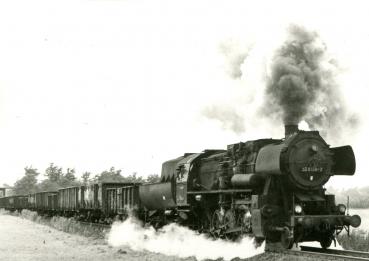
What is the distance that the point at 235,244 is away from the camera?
46.2 ft

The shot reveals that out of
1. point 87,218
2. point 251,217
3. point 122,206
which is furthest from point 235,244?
point 87,218

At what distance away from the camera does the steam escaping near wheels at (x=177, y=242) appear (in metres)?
13.8

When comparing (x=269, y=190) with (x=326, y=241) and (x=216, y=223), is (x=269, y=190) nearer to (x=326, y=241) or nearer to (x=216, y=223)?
(x=326, y=241)

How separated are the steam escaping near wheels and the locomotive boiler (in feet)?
1.38

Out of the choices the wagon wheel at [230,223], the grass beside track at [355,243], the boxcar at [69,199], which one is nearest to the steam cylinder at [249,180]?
the wagon wheel at [230,223]

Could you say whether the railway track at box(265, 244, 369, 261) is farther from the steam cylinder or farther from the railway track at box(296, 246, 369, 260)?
the steam cylinder

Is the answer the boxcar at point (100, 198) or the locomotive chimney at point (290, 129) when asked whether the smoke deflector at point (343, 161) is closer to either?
the locomotive chimney at point (290, 129)

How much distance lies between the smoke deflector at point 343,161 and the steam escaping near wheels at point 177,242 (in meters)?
2.93

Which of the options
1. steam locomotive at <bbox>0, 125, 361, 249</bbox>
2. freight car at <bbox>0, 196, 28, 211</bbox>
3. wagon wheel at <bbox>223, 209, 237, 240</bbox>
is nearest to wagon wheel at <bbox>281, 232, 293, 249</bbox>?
steam locomotive at <bbox>0, 125, 361, 249</bbox>

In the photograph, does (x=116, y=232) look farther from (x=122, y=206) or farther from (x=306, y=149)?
(x=306, y=149)

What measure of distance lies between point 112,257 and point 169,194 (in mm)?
5189

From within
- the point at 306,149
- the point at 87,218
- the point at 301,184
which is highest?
the point at 306,149

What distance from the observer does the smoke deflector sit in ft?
45.4

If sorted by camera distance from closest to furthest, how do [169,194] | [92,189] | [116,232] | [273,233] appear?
[273,233] < [169,194] < [116,232] < [92,189]
